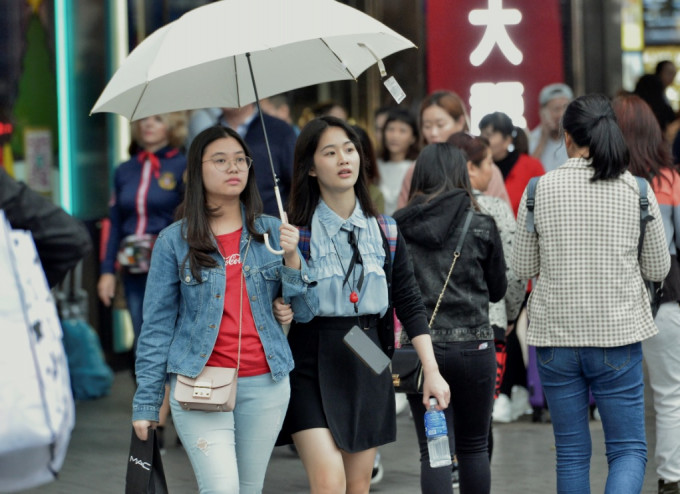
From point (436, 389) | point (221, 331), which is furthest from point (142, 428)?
→ point (436, 389)

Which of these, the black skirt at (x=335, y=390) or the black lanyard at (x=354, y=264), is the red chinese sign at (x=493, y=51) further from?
the black skirt at (x=335, y=390)

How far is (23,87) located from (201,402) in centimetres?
529

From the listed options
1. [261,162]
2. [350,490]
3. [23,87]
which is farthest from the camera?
[23,87]

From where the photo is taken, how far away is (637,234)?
4863 millimetres

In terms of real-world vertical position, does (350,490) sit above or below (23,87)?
below

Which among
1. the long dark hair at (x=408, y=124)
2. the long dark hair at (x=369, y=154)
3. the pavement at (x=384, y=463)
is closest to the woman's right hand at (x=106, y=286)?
the pavement at (x=384, y=463)

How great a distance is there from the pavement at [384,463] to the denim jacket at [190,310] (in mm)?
2267

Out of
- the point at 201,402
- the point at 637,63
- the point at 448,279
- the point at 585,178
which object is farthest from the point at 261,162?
the point at 637,63

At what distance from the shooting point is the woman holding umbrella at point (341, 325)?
4430 millimetres

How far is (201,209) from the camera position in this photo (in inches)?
171

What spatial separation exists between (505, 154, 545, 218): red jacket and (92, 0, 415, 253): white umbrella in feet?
9.95

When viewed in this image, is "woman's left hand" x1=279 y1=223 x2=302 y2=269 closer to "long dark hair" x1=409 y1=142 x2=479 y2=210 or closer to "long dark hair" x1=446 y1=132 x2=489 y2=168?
"long dark hair" x1=409 y1=142 x2=479 y2=210

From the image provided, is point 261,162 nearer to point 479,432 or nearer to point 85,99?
point 479,432

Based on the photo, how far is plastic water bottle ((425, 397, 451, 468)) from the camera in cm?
461
